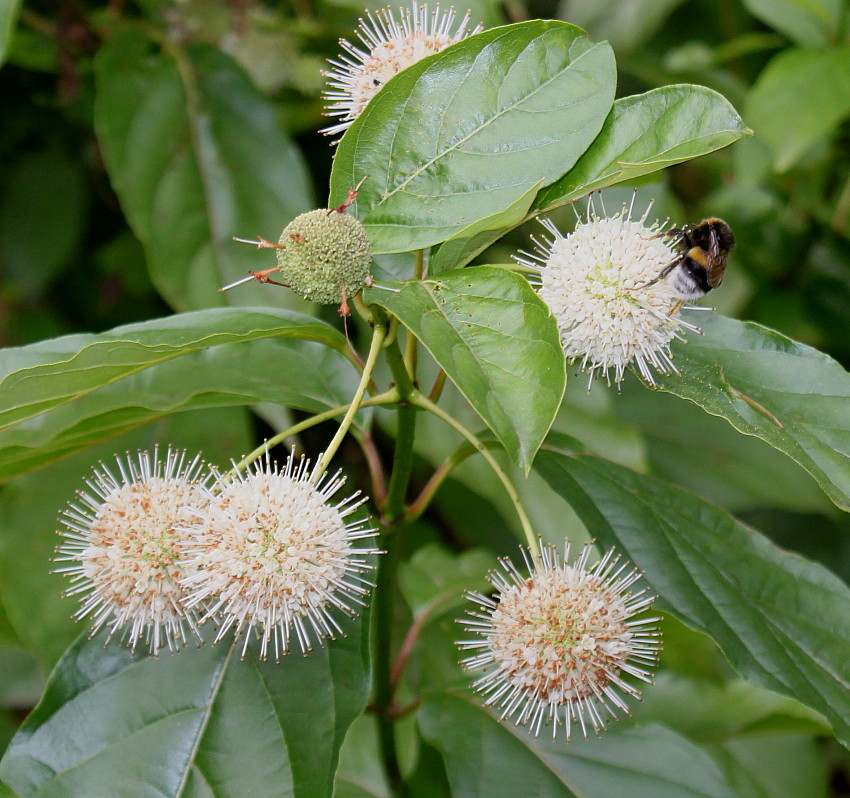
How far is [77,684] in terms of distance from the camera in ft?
4.17

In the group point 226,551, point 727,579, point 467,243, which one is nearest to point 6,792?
point 226,551

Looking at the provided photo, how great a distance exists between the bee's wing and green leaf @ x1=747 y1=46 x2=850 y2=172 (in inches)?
32.5

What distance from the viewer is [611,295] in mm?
1217

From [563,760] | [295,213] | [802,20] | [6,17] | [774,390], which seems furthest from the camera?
[802,20]

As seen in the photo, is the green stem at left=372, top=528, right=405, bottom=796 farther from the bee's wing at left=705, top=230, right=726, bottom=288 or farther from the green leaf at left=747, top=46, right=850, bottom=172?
the green leaf at left=747, top=46, right=850, bottom=172

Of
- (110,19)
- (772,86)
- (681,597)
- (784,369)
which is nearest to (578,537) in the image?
(681,597)

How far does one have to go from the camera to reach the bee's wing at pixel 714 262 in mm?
1357

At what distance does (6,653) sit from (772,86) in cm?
250

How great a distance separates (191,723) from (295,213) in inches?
49.9

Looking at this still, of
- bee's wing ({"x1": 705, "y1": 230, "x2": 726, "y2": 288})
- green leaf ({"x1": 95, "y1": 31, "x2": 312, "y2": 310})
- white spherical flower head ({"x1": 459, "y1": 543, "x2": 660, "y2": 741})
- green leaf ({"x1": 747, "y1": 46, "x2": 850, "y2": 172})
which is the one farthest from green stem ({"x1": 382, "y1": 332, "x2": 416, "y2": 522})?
green leaf ({"x1": 747, "y1": 46, "x2": 850, "y2": 172})

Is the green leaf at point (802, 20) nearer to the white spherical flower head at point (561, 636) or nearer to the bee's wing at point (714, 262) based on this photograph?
the bee's wing at point (714, 262)

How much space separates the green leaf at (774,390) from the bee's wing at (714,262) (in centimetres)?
6

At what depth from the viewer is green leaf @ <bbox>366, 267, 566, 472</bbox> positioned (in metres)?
0.94

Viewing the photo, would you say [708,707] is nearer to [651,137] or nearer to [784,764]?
[784,764]
